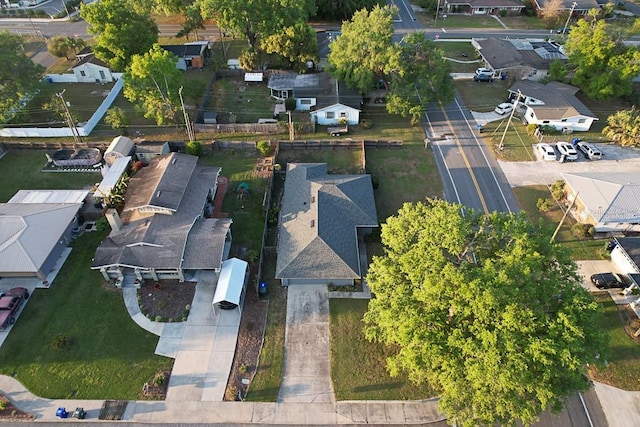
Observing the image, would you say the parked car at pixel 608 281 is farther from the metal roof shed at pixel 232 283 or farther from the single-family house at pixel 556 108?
the metal roof shed at pixel 232 283

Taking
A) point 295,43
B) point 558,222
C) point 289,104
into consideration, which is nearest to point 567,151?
point 558,222

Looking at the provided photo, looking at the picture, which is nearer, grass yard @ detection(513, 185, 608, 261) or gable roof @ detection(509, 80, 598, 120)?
grass yard @ detection(513, 185, 608, 261)

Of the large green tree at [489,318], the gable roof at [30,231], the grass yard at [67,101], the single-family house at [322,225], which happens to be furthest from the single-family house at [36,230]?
the large green tree at [489,318]

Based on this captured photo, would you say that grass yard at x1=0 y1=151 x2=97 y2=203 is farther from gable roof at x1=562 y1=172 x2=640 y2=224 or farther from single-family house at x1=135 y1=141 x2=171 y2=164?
gable roof at x1=562 y1=172 x2=640 y2=224

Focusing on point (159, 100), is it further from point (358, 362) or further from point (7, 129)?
point (358, 362)

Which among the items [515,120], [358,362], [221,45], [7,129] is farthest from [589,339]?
[221,45]

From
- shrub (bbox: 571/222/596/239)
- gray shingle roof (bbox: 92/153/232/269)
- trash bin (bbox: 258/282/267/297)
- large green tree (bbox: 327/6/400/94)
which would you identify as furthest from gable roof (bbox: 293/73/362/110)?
shrub (bbox: 571/222/596/239)
